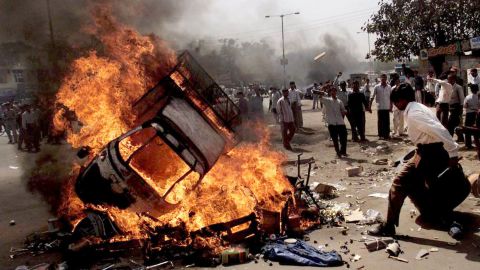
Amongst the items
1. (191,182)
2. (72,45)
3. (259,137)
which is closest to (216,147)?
(191,182)

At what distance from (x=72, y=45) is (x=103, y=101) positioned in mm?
4365

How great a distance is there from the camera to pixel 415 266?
4777 millimetres

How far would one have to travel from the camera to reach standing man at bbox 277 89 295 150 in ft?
44.6

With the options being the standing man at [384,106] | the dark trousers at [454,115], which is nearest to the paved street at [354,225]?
the standing man at [384,106]

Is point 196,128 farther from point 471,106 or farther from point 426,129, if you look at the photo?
point 471,106

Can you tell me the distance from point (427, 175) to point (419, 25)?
2224 cm

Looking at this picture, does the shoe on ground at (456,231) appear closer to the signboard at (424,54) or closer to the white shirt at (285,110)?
the white shirt at (285,110)

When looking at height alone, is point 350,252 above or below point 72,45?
below

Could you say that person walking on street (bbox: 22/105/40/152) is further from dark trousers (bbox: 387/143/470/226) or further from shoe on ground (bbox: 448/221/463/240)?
shoe on ground (bbox: 448/221/463/240)

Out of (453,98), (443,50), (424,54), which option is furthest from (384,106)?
(424,54)

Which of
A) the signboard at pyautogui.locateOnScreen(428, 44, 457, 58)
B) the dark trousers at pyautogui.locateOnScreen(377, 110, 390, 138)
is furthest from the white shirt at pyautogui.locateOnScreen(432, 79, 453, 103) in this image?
the signboard at pyautogui.locateOnScreen(428, 44, 457, 58)

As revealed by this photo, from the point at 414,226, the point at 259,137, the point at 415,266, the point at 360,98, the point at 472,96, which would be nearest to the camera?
the point at 415,266

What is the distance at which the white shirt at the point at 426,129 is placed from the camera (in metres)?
5.27

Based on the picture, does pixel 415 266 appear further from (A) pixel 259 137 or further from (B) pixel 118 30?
(A) pixel 259 137
